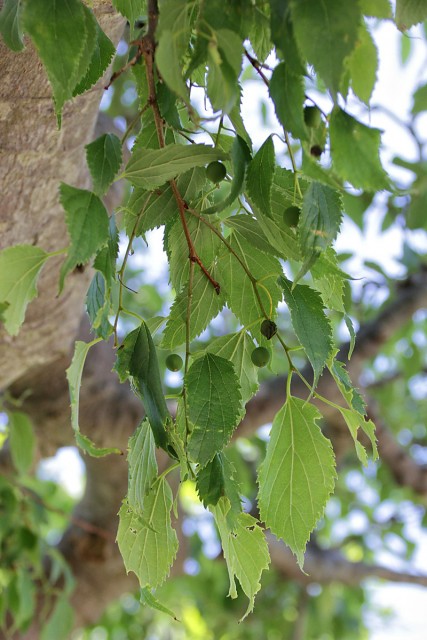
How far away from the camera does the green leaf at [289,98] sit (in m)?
0.35

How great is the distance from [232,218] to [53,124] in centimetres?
22

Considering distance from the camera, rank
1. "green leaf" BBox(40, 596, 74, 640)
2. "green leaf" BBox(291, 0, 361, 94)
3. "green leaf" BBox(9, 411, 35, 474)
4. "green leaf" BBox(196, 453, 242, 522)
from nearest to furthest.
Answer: "green leaf" BBox(291, 0, 361, 94)
"green leaf" BBox(196, 453, 242, 522)
"green leaf" BBox(9, 411, 35, 474)
"green leaf" BBox(40, 596, 74, 640)

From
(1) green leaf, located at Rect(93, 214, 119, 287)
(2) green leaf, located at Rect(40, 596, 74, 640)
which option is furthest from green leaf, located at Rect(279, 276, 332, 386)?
(2) green leaf, located at Rect(40, 596, 74, 640)

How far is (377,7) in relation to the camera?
0.35m

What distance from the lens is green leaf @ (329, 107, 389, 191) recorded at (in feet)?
1.13

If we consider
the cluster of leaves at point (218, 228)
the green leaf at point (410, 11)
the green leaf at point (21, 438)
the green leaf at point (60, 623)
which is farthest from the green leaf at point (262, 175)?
the green leaf at point (60, 623)

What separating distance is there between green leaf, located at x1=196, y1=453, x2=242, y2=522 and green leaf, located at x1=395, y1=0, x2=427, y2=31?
271 mm

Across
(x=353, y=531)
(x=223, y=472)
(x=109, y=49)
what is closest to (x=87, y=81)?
(x=109, y=49)

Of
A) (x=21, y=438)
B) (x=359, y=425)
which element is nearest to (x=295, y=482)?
(x=359, y=425)

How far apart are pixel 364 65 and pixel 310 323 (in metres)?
0.15

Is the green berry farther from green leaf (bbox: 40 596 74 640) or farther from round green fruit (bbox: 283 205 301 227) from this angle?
green leaf (bbox: 40 596 74 640)

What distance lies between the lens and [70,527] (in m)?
1.70

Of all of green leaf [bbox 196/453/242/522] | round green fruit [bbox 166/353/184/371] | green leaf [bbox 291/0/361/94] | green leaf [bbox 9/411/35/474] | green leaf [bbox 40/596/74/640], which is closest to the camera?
green leaf [bbox 291/0/361/94]

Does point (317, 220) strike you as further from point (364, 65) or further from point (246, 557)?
point (246, 557)
